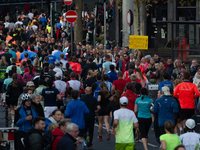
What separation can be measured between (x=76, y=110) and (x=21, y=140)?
2.55 metres

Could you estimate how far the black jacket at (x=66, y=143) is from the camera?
24.3ft

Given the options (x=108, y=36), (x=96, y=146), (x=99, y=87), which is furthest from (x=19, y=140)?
(x=108, y=36)

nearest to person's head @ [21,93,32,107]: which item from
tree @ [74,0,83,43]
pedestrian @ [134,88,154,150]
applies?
pedestrian @ [134,88,154,150]

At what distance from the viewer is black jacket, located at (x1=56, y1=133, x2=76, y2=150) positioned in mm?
7406

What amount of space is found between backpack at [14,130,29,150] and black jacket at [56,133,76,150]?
1201 mm

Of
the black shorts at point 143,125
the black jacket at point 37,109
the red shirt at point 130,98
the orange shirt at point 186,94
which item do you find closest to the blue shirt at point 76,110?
the black jacket at point 37,109

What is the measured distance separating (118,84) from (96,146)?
2.22 metres

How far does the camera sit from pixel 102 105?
13258 millimetres

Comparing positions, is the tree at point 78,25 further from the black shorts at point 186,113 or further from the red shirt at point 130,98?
the red shirt at point 130,98

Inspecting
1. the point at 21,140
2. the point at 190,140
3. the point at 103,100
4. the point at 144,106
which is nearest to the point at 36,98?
the point at 21,140

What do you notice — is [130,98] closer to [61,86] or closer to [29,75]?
[61,86]

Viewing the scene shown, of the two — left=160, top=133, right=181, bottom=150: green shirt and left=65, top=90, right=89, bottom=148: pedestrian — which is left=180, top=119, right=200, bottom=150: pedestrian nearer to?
left=160, top=133, right=181, bottom=150: green shirt

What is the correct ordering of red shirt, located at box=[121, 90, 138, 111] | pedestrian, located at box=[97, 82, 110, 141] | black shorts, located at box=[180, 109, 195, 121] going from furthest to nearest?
1. black shorts, located at box=[180, 109, 195, 121]
2. pedestrian, located at box=[97, 82, 110, 141]
3. red shirt, located at box=[121, 90, 138, 111]

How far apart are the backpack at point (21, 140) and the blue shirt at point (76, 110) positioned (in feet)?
7.81
